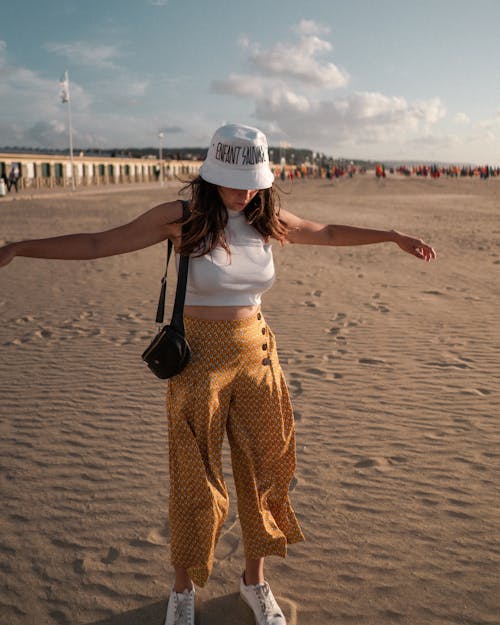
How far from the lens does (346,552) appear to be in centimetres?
321

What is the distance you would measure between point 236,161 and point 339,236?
778 millimetres

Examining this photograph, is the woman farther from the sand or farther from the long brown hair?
the sand

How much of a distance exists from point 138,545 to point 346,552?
1.08m

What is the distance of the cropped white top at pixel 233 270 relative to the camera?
2.33m

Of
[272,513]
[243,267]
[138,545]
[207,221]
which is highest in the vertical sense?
[207,221]

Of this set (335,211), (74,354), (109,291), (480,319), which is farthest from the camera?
(335,211)

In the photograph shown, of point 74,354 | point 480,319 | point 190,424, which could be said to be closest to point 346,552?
point 190,424

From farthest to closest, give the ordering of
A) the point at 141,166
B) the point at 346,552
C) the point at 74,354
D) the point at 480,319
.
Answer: the point at 141,166
the point at 480,319
the point at 74,354
the point at 346,552

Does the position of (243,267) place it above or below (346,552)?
above

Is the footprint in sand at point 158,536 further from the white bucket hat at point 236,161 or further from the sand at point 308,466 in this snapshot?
the white bucket hat at point 236,161

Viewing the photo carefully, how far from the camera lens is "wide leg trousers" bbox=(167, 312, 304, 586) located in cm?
237

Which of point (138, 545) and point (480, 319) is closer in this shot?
point (138, 545)

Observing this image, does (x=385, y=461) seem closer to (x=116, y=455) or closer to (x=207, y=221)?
(x=116, y=455)

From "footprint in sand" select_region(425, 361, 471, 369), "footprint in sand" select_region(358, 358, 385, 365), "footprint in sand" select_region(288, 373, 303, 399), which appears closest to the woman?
"footprint in sand" select_region(288, 373, 303, 399)
